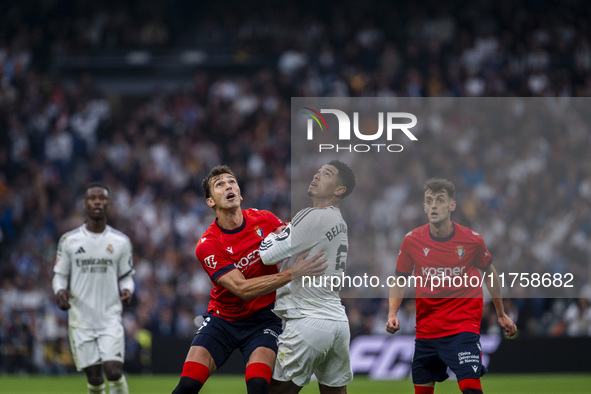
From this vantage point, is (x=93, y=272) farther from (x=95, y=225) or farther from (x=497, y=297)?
(x=497, y=297)

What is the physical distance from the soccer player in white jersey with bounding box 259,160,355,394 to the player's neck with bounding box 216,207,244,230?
520 mm

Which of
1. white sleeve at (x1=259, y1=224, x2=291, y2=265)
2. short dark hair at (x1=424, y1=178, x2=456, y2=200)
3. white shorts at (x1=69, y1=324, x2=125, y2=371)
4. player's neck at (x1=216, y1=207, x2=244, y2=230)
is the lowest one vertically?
white shorts at (x1=69, y1=324, x2=125, y2=371)

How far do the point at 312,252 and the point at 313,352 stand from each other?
82cm

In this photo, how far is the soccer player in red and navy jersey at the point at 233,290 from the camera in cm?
689

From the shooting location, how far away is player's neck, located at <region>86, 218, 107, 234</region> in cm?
987

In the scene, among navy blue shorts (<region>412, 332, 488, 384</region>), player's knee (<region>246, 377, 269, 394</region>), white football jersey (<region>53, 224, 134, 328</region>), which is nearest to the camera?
player's knee (<region>246, 377, 269, 394</region>)

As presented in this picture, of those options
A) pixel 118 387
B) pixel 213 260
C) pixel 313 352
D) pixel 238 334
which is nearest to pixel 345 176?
pixel 213 260

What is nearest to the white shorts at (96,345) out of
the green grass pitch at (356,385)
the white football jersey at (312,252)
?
the white football jersey at (312,252)

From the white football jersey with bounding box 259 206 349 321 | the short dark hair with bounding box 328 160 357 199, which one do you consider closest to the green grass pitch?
the white football jersey with bounding box 259 206 349 321

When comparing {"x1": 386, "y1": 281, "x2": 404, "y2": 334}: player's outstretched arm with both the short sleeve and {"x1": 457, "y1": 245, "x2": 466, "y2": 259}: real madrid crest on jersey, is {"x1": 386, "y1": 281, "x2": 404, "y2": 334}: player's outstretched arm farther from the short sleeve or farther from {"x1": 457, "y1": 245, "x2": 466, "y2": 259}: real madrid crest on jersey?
the short sleeve

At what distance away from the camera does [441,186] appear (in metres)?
7.67

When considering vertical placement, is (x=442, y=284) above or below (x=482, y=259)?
below

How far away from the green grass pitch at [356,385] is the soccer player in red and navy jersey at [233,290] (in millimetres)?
6108

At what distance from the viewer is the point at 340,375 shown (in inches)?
274
